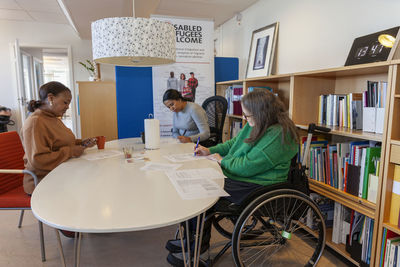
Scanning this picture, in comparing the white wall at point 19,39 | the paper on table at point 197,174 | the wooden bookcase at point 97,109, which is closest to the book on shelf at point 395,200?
the paper on table at point 197,174

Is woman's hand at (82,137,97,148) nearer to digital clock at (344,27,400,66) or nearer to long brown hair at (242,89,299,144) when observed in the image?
long brown hair at (242,89,299,144)

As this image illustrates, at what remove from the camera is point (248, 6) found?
12.9 feet

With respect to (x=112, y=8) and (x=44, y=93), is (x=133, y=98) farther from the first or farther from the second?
(x=112, y=8)

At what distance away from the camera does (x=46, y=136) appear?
1752 mm

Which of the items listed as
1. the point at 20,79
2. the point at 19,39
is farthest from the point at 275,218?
the point at 19,39

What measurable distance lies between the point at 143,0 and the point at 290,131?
303cm

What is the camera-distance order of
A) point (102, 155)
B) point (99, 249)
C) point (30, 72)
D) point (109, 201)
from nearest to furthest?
point (109, 201), point (102, 155), point (99, 249), point (30, 72)

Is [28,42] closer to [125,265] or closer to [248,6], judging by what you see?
[248,6]

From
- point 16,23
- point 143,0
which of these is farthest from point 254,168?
point 16,23

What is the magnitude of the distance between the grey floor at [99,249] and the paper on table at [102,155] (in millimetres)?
724

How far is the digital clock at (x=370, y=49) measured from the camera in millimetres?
1886

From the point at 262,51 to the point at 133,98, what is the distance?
1783mm

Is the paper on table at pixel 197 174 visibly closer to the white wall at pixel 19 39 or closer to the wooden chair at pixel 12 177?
the wooden chair at pixel 12 177

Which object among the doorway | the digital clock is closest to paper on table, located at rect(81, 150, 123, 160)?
the digital clock
